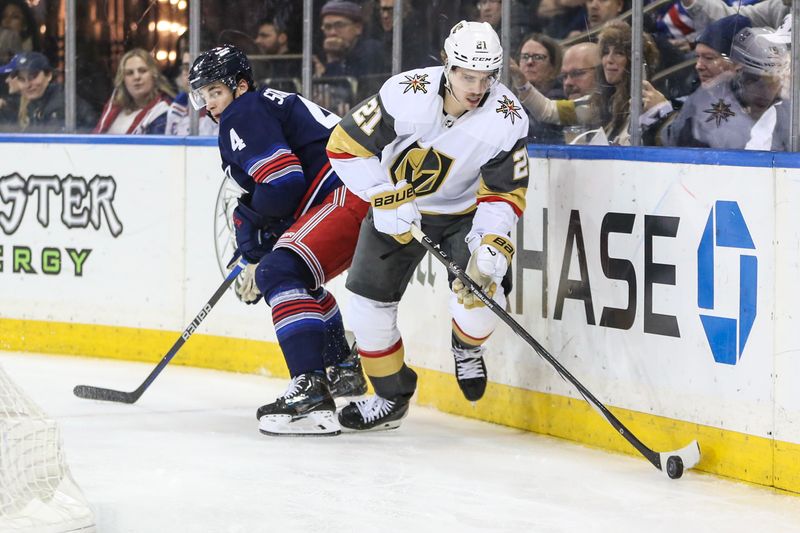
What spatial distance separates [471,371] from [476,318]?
8.4 inches

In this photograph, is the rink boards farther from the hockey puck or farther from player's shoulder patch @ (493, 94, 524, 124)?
player's shoulder patch @ (493, 94, 524, 124)

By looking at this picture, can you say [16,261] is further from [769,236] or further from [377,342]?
[769,236]

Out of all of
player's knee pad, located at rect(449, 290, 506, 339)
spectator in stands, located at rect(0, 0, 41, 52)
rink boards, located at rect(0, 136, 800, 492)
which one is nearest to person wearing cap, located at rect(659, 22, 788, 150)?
rink boards, located at rect(0, 136, 800, 492)

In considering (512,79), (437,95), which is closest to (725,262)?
(437,95)

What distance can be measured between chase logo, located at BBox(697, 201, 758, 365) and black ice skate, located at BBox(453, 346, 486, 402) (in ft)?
2.50

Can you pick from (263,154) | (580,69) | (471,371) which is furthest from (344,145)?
(580,69)

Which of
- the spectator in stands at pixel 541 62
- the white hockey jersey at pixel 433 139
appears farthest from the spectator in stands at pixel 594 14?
the white hockey jersey at pixel 433 139

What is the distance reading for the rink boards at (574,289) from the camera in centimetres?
343

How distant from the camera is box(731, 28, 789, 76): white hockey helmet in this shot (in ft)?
11.8

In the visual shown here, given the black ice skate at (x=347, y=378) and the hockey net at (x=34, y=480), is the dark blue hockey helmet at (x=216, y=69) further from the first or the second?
the hockey net at (x=34, y=480)

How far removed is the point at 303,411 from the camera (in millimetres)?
4062

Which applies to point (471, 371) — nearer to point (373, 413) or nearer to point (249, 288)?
point (373, 413)

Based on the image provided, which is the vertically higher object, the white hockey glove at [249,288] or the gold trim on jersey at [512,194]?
the gold trim on jersey at [512,194]

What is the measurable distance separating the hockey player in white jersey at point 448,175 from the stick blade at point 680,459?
685 millimetres
